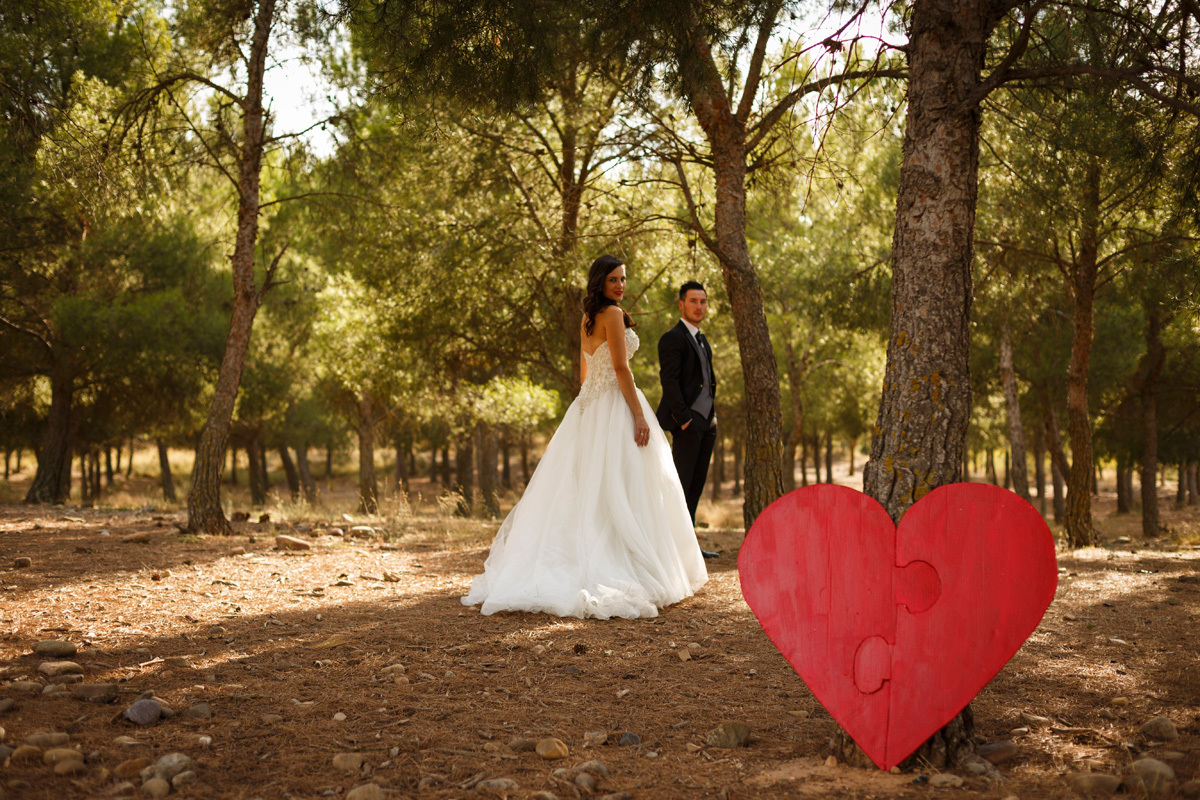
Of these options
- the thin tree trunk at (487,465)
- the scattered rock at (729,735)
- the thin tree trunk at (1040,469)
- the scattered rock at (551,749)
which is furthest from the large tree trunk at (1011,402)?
the scattered rock at (551,749)

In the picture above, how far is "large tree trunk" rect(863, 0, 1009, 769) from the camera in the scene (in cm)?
275

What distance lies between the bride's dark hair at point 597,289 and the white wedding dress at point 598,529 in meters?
0.23

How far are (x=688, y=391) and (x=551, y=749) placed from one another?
4.04 meters

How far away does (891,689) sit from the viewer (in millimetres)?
2570

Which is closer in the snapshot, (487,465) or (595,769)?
(595,769)

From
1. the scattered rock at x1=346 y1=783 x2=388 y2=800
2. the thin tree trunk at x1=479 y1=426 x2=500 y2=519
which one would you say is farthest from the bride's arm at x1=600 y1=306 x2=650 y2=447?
the thin tree trunk at x1=479 y1=426 x2=500 y2=519

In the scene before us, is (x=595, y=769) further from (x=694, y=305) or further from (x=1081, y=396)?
(x=1081, y=396)

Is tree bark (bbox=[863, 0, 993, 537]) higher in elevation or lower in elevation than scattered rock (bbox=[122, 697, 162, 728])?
higher

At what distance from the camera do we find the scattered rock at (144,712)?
2.88m

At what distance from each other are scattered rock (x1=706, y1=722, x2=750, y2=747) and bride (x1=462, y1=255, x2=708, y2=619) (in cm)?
187

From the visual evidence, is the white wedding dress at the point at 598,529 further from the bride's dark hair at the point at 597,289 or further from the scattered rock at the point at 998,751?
the scattered rock at the point at 998,751

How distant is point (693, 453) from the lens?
21.2 ft

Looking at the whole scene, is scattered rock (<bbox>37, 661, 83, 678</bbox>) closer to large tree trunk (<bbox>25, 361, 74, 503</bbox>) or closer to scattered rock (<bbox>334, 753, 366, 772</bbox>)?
scattered rock (<bbox>334, 753, 366, 772</bbox>)

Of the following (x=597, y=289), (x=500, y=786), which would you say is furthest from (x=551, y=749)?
(x=597, y=289)
